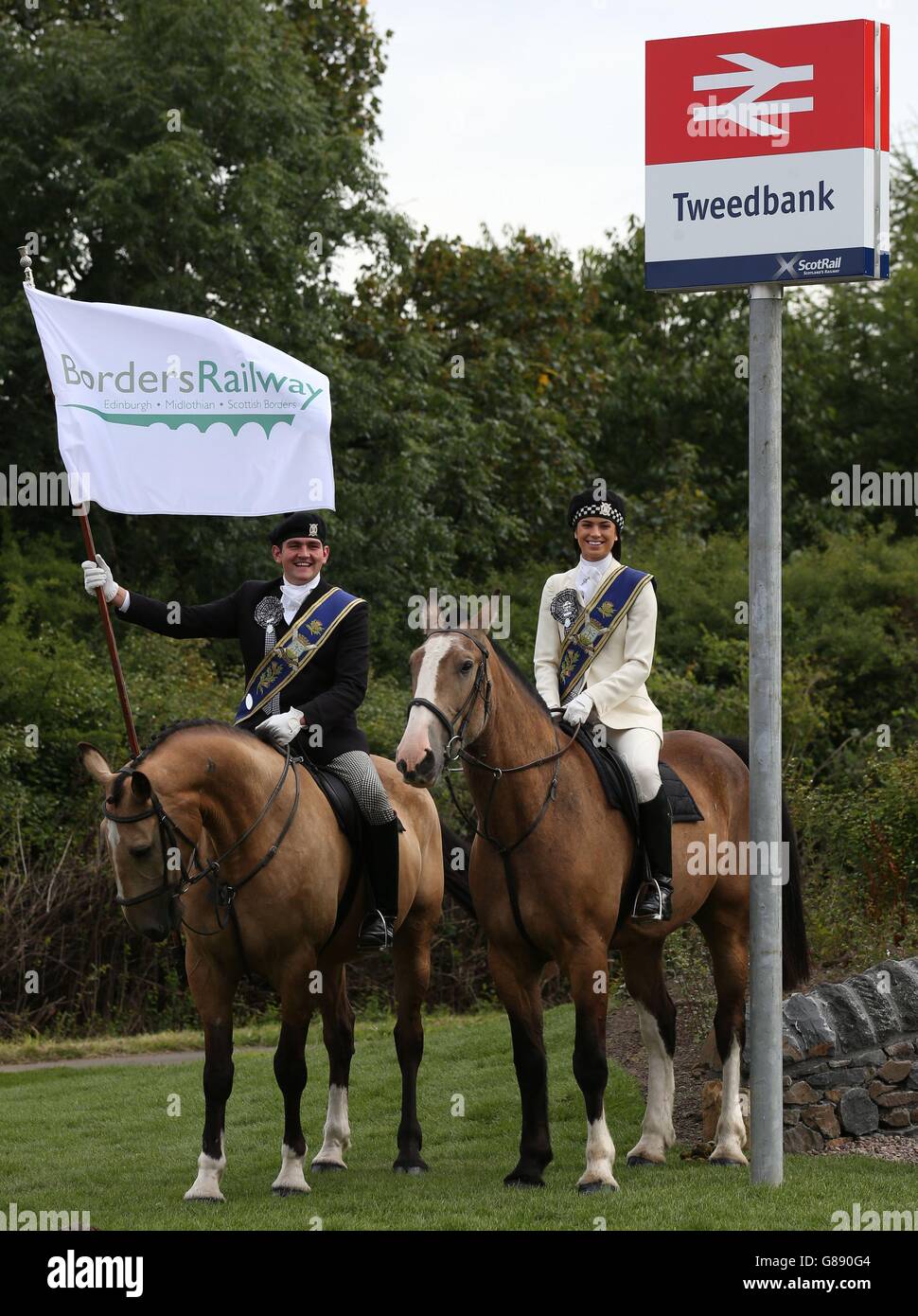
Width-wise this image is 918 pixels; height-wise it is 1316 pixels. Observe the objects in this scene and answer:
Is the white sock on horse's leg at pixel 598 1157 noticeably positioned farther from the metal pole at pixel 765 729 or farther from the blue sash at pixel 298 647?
the blue sash at pixel 298 647

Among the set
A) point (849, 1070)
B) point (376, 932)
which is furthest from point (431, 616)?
point (849, 1070)

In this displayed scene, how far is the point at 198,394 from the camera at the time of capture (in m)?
9.89

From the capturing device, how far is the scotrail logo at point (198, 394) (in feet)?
31.9

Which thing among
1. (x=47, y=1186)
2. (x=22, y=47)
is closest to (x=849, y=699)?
(x=22, y=47)

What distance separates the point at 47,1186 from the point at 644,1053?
4.40m

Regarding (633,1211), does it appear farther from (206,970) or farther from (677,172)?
(677,172)

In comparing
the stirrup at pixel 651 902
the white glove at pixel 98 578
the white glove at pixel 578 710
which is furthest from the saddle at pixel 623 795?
the white glove at pixel 98 578

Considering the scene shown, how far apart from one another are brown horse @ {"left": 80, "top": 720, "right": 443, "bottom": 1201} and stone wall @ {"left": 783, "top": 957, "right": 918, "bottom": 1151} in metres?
2.09

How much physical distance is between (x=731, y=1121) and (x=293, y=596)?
12.1ft

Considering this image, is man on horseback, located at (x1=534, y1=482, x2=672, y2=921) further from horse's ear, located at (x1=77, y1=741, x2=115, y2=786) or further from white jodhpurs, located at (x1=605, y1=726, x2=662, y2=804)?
horse's ear, located at (x1=77, y1=741, x2=115, y2=786)

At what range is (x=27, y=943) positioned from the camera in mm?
16391

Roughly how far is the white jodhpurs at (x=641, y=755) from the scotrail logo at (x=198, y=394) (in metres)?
Answer: 2.67

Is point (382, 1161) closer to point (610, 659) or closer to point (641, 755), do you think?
point (641, 755)

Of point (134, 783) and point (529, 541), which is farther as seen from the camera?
point (529, 541)
